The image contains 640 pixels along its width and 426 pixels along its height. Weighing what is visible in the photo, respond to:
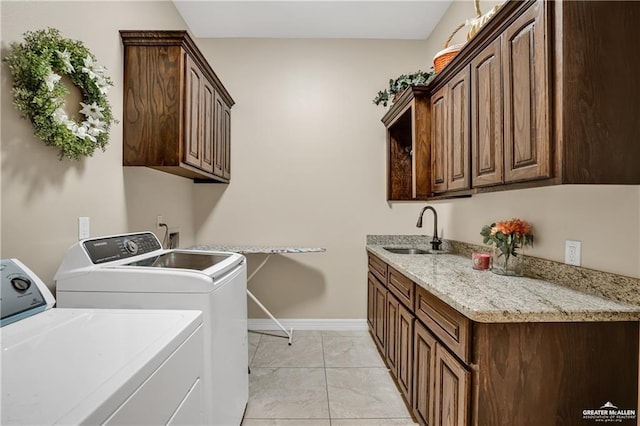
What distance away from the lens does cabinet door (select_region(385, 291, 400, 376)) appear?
217 centimetres

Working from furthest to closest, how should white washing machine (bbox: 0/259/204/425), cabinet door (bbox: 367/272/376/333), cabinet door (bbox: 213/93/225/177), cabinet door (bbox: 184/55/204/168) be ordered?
cabinet door (bbox: 367/272/376/333), cabinet door (bbox: 213/93/225/177), cabinet door (bbox: 184/55/204/168), white washing machine (bbox: 0/259/204/425)

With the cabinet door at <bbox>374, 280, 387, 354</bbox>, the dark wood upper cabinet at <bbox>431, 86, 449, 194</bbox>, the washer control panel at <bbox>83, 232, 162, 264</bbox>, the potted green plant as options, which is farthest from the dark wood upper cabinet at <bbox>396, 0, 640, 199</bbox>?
the washer control panel at <bbox>83, 232, 162, 264</bbox>

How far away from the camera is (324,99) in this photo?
3268 mm

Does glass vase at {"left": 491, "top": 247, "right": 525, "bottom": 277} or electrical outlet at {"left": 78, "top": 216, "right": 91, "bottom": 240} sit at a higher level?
electrical outlet at {"left": 78, "top": 216, "right": 91, "bottom": 240}

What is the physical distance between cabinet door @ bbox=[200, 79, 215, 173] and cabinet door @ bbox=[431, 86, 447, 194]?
1.69 meters

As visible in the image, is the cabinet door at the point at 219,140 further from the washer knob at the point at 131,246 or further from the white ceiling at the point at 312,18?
the washer knob at the point at 131,246

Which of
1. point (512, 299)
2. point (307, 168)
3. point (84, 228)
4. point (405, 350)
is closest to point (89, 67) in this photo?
point (84, 228)

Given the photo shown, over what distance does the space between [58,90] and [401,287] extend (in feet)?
6.73

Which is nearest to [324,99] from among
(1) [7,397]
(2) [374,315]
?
(2) [374,315]

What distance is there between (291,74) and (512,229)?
254 cm

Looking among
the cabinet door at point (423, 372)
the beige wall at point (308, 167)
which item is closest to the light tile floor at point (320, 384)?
the cabinet door at point (423, 372)

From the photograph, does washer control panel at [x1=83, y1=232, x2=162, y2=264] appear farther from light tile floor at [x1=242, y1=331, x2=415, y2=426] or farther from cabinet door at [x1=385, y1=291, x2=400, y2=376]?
cabinet door at [x1=385, y1=291, x2=400, y2=376]

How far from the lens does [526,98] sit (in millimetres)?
1283

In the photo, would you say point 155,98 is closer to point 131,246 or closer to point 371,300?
point 131,246
